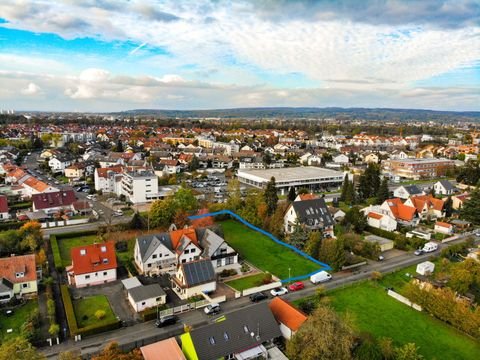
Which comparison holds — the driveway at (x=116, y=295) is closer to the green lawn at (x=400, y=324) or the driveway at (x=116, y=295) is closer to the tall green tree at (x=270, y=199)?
the green lawn at (x=400, y=324)

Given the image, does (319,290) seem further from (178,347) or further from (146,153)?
(146,153)

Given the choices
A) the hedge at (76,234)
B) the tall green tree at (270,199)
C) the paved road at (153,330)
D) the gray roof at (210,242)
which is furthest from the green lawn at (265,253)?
the hedge at (76,234)

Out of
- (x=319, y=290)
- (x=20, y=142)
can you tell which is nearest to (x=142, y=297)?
(x=319, y=290)

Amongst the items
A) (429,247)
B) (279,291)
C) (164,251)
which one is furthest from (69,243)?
(429,247)

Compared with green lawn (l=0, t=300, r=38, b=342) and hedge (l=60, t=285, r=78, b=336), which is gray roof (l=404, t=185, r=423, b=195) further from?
green lawn (l=0, t=300, r=38, b=342)

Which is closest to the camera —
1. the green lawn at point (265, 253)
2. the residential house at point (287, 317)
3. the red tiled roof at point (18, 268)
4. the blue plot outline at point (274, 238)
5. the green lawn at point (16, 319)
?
the residential house at point (287, 317)

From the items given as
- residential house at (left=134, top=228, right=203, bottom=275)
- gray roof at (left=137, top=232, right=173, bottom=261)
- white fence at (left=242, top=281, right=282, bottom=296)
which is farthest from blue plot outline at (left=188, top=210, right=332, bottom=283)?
gray roof at (left=137, top=232, right=173, bottom=261)
